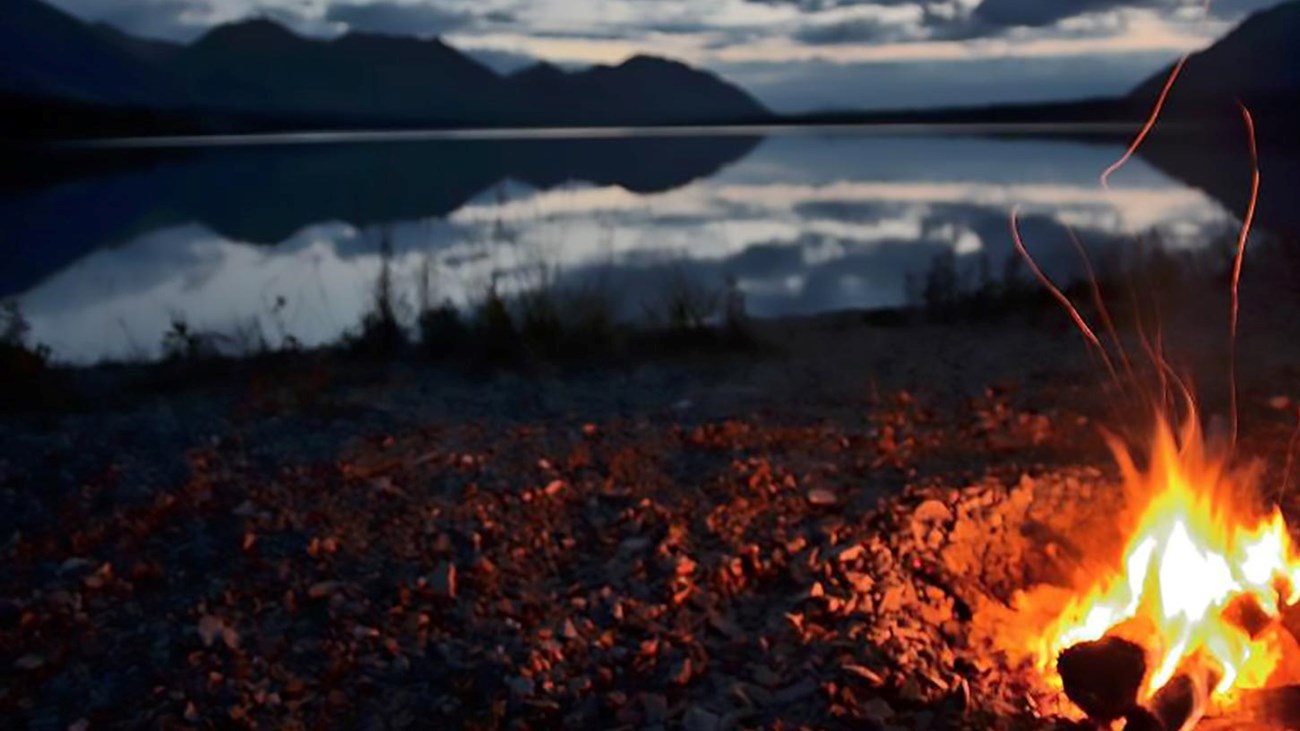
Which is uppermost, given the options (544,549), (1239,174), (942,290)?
(942,290)

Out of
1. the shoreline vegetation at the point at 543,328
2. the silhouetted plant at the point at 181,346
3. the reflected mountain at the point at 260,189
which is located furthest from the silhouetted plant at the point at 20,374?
the reflected mountain at the point at 260,189

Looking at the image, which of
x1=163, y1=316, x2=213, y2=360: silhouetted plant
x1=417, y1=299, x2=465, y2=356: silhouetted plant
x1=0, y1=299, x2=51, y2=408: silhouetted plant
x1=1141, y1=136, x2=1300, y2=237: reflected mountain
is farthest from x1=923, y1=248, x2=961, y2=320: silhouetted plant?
x1=0, y1=299, x2=51, y2=408: silhouetted plant

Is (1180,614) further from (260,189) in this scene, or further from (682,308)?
(260,189)

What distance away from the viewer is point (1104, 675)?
3.10 m

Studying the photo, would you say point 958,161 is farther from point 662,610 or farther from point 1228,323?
point 662,610

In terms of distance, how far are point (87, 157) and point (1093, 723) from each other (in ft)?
137

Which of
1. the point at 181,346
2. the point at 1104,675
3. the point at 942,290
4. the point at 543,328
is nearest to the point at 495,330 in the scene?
the point at 543,328

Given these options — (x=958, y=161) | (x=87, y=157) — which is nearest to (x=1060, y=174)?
(x=958, y=161)

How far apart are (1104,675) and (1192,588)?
25.4 inches

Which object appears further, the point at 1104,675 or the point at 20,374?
the point at 20,374

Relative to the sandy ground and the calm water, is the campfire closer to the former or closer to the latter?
the sandy ground

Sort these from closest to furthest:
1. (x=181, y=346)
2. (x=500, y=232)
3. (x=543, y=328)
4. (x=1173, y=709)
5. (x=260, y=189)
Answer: (x=1173, y=709), (x=543, y=328), (x=181, y=346), (x=500, y=232), (x=260, y=189)

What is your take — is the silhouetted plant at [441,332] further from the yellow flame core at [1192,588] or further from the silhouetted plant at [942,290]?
the yellow flame core at [1192,588]

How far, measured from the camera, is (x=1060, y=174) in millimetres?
26844
